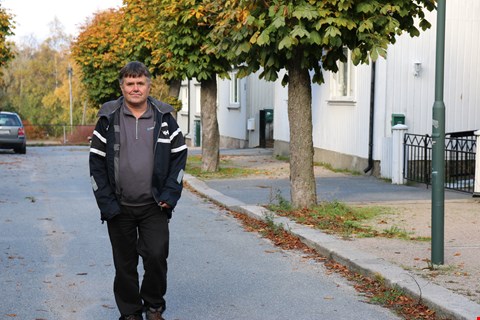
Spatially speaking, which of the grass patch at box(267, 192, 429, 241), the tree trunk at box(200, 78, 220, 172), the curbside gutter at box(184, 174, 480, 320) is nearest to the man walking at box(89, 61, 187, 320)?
the curbside gutter at box(184, 174, 480, 320)

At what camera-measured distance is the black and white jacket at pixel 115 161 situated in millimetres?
5926

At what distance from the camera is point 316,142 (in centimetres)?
2386

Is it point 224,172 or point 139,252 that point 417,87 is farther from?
point 139,252

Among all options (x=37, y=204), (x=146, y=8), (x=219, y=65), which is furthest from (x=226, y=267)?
(x=146, y=8)

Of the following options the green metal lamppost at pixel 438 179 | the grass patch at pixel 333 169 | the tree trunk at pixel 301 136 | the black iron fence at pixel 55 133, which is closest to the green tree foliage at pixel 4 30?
the grass patch at pixel 333 169

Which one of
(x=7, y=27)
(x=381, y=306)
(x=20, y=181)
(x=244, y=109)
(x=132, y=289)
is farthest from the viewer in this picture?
(x=244, y=109)

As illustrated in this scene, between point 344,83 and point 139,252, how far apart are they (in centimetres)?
1618

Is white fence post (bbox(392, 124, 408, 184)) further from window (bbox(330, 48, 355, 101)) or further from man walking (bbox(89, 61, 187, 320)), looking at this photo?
man walking (bbox(89, 61, 187, 320))

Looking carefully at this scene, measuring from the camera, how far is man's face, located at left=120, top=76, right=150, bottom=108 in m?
5.93

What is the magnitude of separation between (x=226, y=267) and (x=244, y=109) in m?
26.3

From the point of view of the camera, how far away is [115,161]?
19.5 ft

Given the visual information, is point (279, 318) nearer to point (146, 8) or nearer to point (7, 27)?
point (146, 8)

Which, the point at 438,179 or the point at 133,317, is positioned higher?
the point at 438,179

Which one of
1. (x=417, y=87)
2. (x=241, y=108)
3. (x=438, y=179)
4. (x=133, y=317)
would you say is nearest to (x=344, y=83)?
(x=417, y=87)
